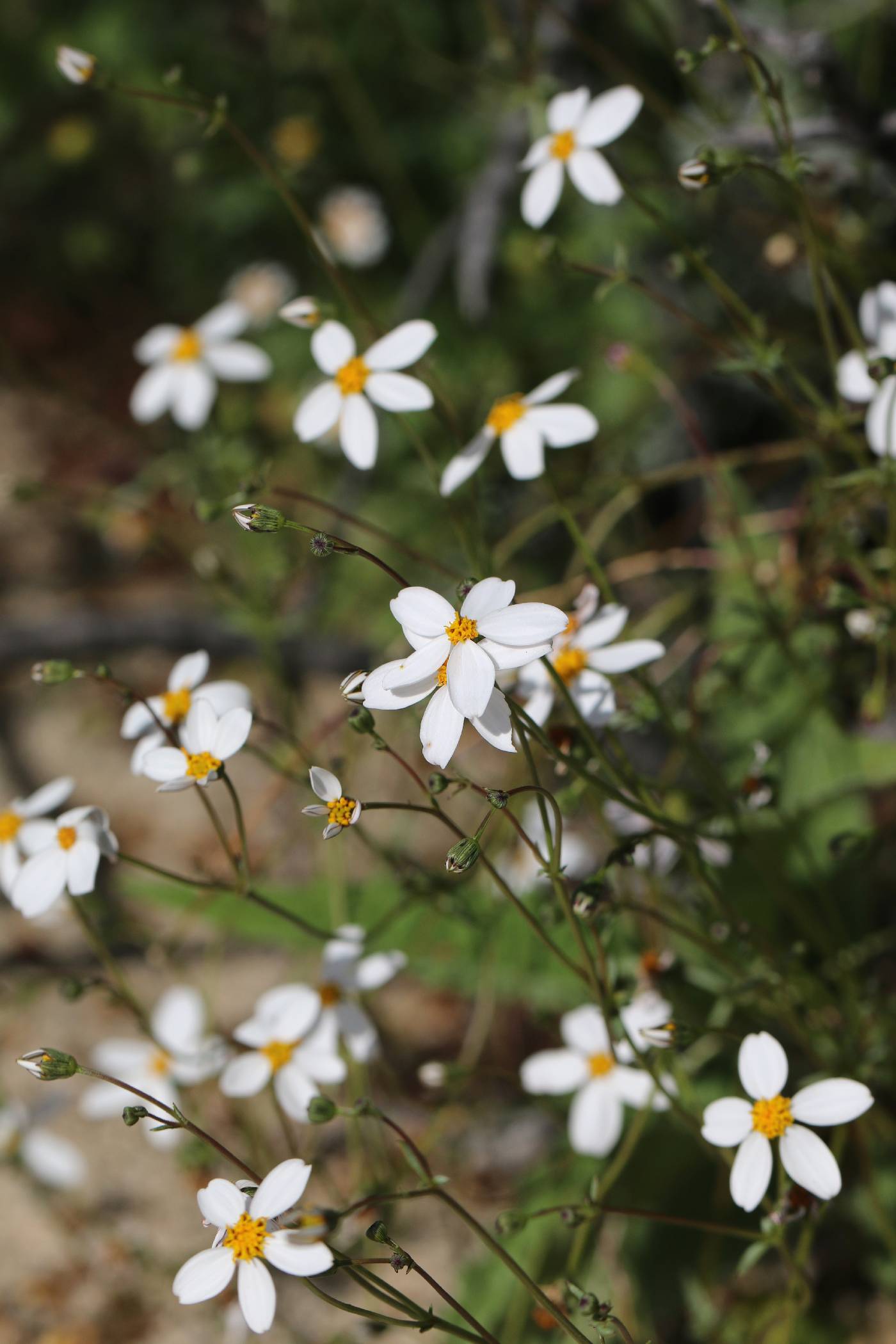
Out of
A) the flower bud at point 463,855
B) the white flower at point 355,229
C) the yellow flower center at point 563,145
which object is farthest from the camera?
the white flower at point 355,229

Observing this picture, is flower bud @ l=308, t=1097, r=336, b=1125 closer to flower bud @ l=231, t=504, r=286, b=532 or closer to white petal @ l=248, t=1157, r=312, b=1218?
white petal @ l=248, t=1157, r=312, b=1218

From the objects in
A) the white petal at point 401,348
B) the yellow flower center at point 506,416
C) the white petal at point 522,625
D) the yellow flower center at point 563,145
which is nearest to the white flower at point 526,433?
the yellow flower center at point 506,416

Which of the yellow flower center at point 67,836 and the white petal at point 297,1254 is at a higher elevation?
the yellow flower center at point 67,836

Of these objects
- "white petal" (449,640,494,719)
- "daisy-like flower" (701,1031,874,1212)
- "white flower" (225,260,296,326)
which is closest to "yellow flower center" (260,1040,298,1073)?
"daisy-like flower" (701,1031,874,1212)

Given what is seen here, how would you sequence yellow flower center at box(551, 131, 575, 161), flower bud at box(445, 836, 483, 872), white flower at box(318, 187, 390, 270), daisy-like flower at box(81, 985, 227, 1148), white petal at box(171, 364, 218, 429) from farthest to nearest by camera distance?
white flower at box(318, 187, 390, 270), white petal at box(171, 364, 218, 429), daisy-like flower at box(81, 985, 227, 1148), yellow flower center at box(551, 131, 575, 161), flower bud at box(445, 836, 483, 872)

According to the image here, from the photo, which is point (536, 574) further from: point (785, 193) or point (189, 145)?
point (189, 145)

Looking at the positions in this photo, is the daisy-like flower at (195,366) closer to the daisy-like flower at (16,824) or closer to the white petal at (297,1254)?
the daisy-like flower at (16,824)

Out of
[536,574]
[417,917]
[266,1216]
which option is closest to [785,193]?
[536,574]

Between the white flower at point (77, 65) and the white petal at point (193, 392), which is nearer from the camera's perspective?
the white flower at point (77, 65)
